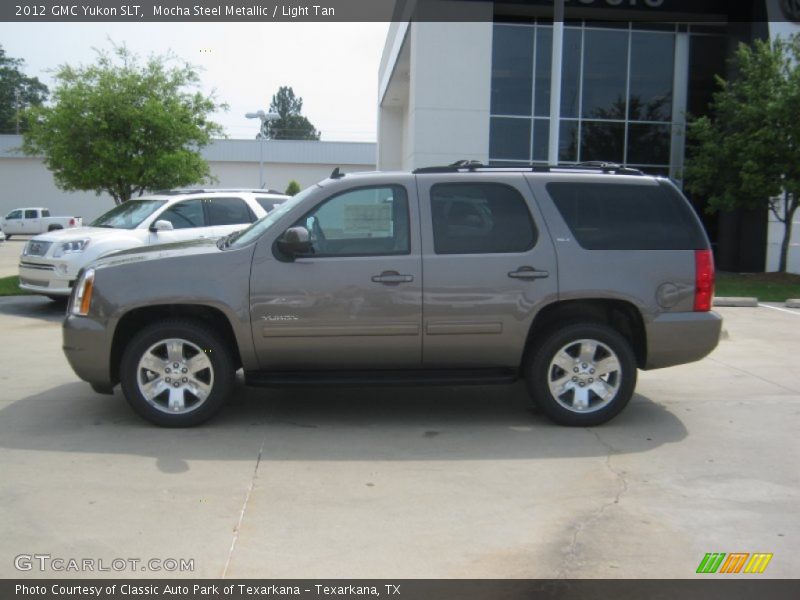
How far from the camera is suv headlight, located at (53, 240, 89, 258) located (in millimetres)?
11898

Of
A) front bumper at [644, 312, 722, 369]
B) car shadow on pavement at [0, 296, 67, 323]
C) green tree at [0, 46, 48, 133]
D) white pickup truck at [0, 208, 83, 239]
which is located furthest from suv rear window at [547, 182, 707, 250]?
green tree at [0, 46, 48, 133]

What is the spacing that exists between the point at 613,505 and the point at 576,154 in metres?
18.7

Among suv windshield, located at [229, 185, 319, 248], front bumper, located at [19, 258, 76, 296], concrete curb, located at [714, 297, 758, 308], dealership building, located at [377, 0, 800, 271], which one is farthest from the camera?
dealership building, located at [377, 0, 800, 271]

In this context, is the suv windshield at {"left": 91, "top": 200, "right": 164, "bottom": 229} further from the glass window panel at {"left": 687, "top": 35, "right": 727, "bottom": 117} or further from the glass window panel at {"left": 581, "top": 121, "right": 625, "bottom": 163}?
the glass window panel at {"left": 687, "top": 35, "right": 727, "bottom": 117}

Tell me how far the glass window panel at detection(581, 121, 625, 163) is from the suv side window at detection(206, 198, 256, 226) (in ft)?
40.8

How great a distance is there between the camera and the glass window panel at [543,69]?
2195cm

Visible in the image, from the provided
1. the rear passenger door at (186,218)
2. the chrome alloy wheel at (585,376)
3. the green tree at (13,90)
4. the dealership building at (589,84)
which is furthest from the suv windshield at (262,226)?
the green tree at (13,90)

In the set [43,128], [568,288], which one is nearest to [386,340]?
[568,288]

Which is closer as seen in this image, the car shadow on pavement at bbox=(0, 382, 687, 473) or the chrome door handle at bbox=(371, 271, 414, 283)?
the car shadow on pavement at bbox=(0, 382, 687, 473)

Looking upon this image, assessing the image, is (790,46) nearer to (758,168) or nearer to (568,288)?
(758,168)

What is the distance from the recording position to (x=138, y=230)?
12.2 m

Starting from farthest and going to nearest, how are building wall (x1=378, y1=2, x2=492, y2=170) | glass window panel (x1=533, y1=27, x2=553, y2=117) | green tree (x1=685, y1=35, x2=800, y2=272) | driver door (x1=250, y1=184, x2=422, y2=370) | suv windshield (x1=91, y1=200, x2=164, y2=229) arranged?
glass window panel (x1=533, y1=27, x2=553, y2=117) → building wall (x1=378, y1=2, x2=492, y2=170) → green tree (x1=685, y1=35, x2=800, y2=272) → suv windshield (x1=91, y1=200, x2=164, y2=229) → driver door (x1=250, y1=184, x2=422, y2=370)

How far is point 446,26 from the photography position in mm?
20422

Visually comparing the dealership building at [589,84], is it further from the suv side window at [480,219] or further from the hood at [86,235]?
the suv side window at [480,219]
